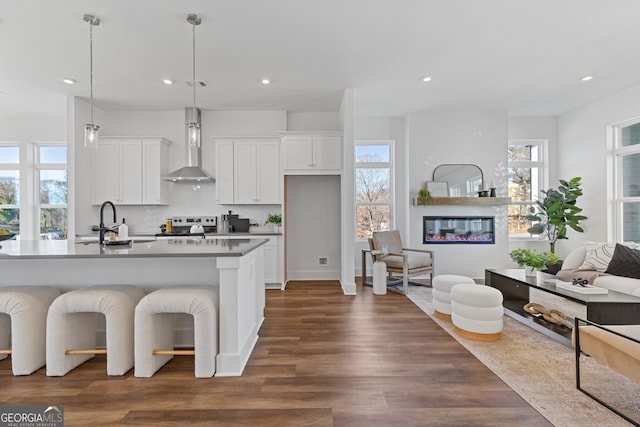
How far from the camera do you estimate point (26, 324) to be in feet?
7.32

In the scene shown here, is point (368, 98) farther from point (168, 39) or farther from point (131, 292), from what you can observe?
point (131, 292)

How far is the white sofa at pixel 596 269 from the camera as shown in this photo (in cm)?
336

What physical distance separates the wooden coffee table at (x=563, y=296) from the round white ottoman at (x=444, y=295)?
0.61 m

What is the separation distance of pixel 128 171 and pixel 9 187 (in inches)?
102

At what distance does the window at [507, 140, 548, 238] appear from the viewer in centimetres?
605

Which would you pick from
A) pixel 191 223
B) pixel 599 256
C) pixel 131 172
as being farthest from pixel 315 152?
pixel 599 256

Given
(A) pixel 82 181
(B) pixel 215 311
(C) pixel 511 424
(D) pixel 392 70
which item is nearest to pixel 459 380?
(C) pixel 511 424

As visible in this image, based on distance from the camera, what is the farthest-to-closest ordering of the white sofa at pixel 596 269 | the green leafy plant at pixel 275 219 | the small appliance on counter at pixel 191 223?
the small appliance on counter at pixel 191 223 → the green leafy plant at pixel 275 219 → the white sofa at pixel 596 269

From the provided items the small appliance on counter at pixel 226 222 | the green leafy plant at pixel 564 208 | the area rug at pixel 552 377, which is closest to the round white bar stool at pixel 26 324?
the small appliance on counter at pixel 226 222

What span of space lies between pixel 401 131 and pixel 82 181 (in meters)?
5.37

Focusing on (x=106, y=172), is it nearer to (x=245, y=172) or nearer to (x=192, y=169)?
(x=192, y=169)

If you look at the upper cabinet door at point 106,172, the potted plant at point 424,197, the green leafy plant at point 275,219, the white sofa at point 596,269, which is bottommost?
the white sofa at point 596,269

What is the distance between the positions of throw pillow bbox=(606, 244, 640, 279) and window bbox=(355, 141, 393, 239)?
122 inches

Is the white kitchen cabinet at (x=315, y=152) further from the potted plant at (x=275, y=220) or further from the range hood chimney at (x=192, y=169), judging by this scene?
the range hood chimney at (x=192, y=169)
